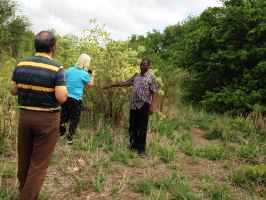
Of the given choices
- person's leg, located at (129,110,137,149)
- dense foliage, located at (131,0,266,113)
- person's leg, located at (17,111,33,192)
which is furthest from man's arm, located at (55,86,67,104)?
dense foliage, located at (131,0,266,113)

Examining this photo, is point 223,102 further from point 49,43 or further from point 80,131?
point 49,43

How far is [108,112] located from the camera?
29.4 ft

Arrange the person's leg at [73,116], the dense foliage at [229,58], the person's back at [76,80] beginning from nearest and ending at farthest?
the person's back at [76,80] < the person's leg at [73,116] < the dense foliage at [229,58]

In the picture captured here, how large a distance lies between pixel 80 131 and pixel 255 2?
10677 millimetres

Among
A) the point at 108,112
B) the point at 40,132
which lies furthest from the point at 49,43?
the point at 108,112

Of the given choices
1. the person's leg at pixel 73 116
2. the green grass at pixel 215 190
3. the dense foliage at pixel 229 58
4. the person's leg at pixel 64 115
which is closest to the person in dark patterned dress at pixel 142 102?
the person's leg at pixel 73 116

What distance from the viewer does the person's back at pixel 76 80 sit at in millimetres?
7102

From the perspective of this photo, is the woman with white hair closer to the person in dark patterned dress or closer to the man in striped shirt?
the person in dark patterned dress

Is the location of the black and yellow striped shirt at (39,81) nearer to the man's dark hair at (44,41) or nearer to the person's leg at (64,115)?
the man's dark hair at (44,41)

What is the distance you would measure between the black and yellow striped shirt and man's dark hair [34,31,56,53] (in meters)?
0.06

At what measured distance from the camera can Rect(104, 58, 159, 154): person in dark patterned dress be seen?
6945 millimetres

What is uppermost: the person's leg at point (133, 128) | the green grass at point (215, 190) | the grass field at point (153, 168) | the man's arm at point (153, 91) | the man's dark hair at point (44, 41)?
the man's dark hair at point (44, 41)

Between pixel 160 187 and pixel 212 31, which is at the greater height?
pixel 212 31

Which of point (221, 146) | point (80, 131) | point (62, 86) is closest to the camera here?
point (62, 86)
